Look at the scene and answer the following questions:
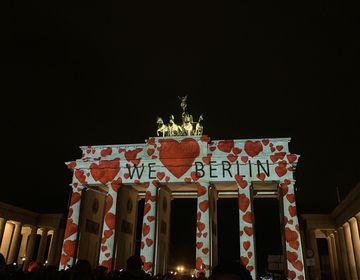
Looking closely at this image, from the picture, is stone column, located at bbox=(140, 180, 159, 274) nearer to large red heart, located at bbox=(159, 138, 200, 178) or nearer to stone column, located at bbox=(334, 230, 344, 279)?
large red heart, located at bbox=(159, 138, 200, 178)

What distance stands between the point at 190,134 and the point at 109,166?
926 centimetres

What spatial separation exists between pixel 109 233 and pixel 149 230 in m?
4.16

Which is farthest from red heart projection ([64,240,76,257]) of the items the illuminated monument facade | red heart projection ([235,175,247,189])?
red heart projection ([235,175,247,189])

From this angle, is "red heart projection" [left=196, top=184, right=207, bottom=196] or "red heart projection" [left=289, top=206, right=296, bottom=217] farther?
"red heart projection" [left=196, top=184, right=207, bottom=196]

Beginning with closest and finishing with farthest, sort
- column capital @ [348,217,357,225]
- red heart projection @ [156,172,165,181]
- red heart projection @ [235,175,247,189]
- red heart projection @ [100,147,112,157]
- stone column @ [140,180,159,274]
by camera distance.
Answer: stone column @ [140,180,159,274]
red heart projection @ [235,175,247,189]
column capital @ [348,217,357,225]
red heart projection @ [156,172,165,181]
red heart projection @ [100,147,112,157]

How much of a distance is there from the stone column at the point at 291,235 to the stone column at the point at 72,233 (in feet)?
66.9

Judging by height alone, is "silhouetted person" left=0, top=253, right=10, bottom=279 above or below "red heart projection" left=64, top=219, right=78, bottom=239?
below

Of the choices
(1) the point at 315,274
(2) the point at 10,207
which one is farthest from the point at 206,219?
(2) the point at 10,207

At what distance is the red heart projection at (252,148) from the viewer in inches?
1395

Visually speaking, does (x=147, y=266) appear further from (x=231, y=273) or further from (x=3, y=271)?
(x=231, y=273)

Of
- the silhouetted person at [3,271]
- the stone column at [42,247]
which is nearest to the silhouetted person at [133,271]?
the silhouetted person at [3,271]

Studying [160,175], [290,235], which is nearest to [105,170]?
[160,175]

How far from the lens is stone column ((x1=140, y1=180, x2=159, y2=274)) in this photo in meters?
33.1

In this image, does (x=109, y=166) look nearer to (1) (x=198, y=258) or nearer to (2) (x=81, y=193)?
(2) (x=81, y=193)
